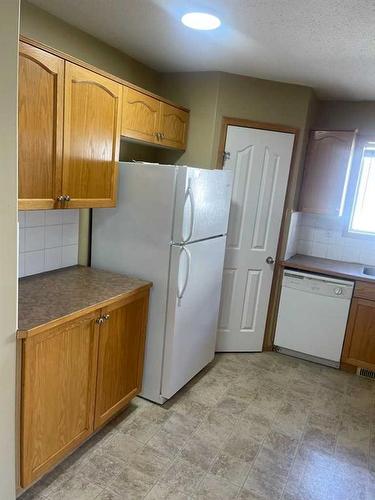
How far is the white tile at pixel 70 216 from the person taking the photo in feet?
7.89

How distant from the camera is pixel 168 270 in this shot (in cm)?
232

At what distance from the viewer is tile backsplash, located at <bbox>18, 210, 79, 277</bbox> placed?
2164 mm

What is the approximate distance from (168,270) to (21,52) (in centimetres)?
138

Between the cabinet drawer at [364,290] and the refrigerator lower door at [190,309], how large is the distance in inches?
46.8

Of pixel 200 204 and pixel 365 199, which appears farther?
pixel 365 199

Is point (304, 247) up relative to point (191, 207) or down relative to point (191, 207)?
down

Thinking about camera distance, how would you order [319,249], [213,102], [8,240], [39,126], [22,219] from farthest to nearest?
[319,249]
[213,102]
[22,219]
[39,126]
[8,240]

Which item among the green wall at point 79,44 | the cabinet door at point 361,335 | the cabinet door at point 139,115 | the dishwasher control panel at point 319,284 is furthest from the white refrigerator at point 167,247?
the cabinet door at point 361,335

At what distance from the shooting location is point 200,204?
92.9 inches

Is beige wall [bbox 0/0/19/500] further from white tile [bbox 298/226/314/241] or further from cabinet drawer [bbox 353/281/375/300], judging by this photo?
white tile [bbox 298/226/314/241]

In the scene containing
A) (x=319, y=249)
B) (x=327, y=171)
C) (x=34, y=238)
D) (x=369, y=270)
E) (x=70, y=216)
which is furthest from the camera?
(x=319, y=249)

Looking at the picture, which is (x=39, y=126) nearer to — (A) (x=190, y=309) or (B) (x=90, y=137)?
(B) (x=90, y=137)

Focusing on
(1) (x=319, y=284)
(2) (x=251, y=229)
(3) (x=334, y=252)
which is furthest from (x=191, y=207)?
(3) (x=334, y=252)

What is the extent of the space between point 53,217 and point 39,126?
2.45 feet
